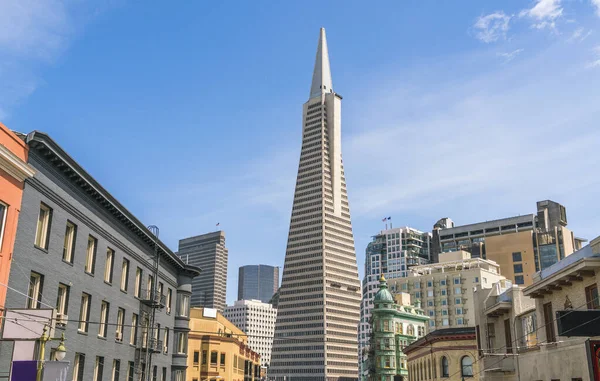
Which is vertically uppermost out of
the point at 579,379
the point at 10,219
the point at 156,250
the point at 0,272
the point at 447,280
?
the point at 447,280

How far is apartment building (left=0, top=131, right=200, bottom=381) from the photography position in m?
28.6

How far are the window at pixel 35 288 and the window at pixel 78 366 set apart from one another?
5428 mm

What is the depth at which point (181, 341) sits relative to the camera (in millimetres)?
53656

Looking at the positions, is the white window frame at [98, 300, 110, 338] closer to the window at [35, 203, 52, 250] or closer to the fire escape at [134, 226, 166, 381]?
the fire escape at [134, 226, 166, 381]

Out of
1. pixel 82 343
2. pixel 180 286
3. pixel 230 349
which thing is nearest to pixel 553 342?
pixel 82 343

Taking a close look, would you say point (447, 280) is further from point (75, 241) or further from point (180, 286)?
point (75, 241)

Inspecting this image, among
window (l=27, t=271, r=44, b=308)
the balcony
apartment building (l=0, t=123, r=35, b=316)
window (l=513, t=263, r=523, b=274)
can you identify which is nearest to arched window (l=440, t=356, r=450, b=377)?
the balcony

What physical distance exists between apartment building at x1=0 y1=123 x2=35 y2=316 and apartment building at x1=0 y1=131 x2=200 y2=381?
57cm

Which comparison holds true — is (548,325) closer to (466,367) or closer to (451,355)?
(466,367)

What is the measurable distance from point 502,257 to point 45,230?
515 ft

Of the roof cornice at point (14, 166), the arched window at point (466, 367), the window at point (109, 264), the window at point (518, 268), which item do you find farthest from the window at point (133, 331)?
the window at point (518, 268)

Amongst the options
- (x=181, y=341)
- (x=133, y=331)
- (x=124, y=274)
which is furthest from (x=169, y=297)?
(x=124, y=274)

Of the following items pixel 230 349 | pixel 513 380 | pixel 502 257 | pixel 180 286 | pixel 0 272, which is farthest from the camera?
pixel 502 257

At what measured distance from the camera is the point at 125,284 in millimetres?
41062
